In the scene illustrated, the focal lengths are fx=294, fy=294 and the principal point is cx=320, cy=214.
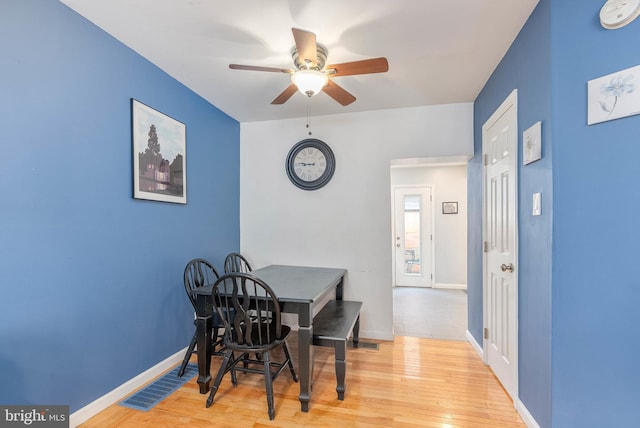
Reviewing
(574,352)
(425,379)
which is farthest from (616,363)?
(425,379)

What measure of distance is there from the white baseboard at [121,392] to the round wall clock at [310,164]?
211cm

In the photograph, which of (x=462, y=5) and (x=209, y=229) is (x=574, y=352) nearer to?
(x=462, y=5)

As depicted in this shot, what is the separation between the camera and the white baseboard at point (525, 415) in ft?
5.64

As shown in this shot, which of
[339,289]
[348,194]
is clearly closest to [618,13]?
[348,194]

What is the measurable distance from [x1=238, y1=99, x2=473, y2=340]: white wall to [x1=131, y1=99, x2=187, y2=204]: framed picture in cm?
107

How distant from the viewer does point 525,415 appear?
182 cm

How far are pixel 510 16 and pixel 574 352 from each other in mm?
1906

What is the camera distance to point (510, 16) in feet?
5.80

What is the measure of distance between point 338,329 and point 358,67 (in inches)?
73.5

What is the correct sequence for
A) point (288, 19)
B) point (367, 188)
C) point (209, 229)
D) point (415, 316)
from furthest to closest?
point (415, 316)
point (367, 188)
point (209, 229)
point (288, 19)

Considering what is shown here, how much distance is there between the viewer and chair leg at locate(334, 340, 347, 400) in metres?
2.06

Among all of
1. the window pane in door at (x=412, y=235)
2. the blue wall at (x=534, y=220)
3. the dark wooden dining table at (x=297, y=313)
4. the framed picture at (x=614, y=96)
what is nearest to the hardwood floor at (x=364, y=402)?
the dark wooden dining table at (x=297, y=313)

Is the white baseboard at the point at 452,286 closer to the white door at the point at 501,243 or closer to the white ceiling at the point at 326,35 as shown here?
the white door at the point at 501,243

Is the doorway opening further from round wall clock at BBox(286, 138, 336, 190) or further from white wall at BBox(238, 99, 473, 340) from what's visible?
round wall clock at BBox(286, 138, 336, 190)
